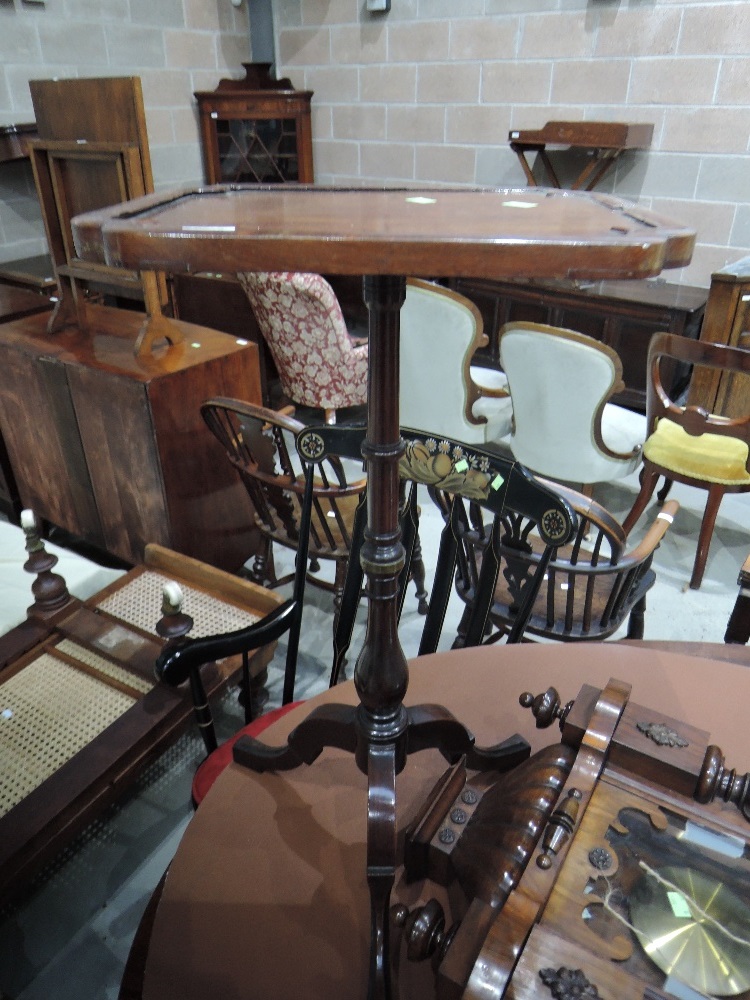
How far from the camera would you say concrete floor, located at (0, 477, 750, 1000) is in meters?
1.31

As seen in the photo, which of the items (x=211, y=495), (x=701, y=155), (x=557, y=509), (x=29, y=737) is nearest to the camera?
(x=557, y=509)

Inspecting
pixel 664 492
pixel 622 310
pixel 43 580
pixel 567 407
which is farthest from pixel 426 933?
pixel 622 310

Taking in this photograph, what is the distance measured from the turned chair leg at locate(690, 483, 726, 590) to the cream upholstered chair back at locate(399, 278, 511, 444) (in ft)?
2.85

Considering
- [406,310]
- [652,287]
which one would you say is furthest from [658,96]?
[406,310]

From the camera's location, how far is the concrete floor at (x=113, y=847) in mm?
1311

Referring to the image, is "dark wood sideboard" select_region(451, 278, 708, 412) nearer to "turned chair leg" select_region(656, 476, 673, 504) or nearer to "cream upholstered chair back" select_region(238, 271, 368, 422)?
"turned chair leg" select_region(656, 476, 673, 504)

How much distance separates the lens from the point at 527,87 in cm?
369

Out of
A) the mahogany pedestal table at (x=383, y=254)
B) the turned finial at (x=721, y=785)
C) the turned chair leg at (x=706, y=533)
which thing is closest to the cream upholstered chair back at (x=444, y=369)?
the turned chair leg at (x=706, y=533)

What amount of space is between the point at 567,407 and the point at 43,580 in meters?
1.69

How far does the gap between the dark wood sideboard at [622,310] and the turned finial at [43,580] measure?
8.56 feet

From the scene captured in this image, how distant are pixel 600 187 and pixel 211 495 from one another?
2819mm

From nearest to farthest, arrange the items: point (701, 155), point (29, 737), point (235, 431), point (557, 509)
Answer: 1. point (557, 509)
2. point (29, 737)
3. point (235, 431)
4. point (701, 155)

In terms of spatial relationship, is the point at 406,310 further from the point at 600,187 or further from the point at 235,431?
the point at 600,187

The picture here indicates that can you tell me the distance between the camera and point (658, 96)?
336 cm
